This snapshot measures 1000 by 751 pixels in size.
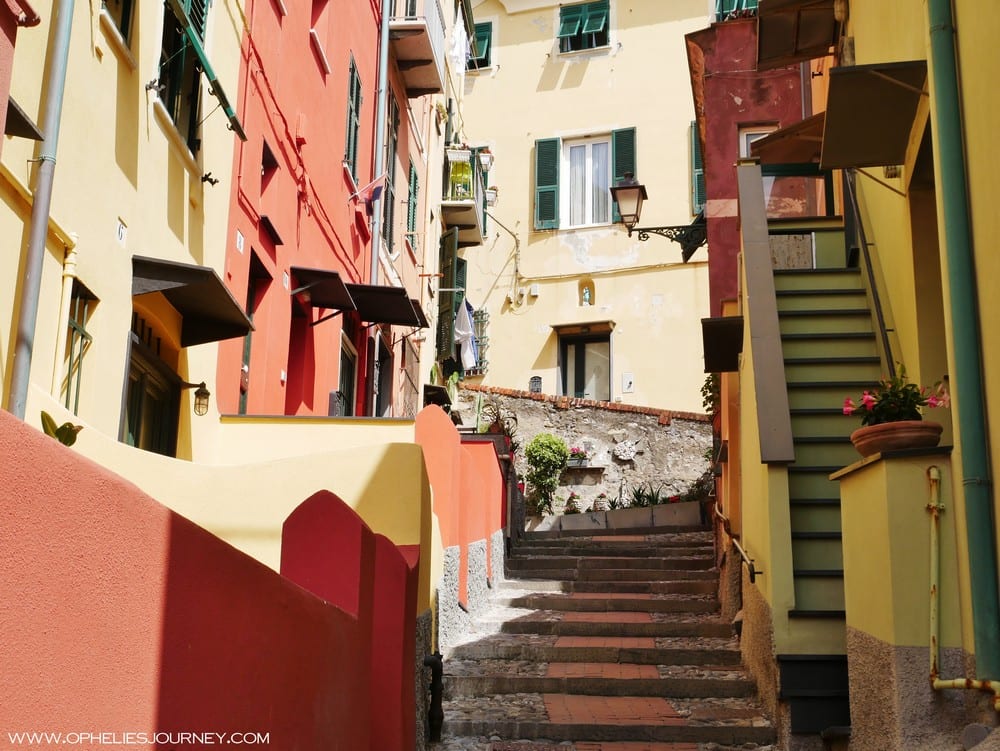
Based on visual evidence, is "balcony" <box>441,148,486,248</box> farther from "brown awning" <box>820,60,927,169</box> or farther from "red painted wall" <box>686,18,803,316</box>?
"brown awning" <box>820,60,927,169</box>

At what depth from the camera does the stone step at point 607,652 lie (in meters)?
9.19

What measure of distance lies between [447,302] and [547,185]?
4429mm

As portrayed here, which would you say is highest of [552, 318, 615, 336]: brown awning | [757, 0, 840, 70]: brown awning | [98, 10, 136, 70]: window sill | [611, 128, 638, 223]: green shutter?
[611, 128, 638, 223]: green shutter

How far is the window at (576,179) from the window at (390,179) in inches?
279

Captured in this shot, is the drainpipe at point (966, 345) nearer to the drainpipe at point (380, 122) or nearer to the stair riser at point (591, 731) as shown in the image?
the stair riser at point (591, 731)

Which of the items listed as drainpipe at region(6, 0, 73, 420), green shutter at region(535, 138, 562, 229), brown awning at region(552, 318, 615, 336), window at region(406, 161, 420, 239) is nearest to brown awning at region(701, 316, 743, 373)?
drainpipe at region(6, 0, 73, 420)

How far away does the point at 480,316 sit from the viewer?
76.1 feet

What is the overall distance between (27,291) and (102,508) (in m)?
3.48

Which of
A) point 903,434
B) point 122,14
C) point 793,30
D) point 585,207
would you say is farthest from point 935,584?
point 585,207

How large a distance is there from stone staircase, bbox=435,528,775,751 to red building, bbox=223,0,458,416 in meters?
2.91

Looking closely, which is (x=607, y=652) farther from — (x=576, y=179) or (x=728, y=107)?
(x=576, y=179)

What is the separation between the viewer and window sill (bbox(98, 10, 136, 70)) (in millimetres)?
6551

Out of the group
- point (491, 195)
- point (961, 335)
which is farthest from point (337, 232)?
point (491, 195)

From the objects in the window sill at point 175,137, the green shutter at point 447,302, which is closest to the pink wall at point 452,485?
the window sill at point 175,137
